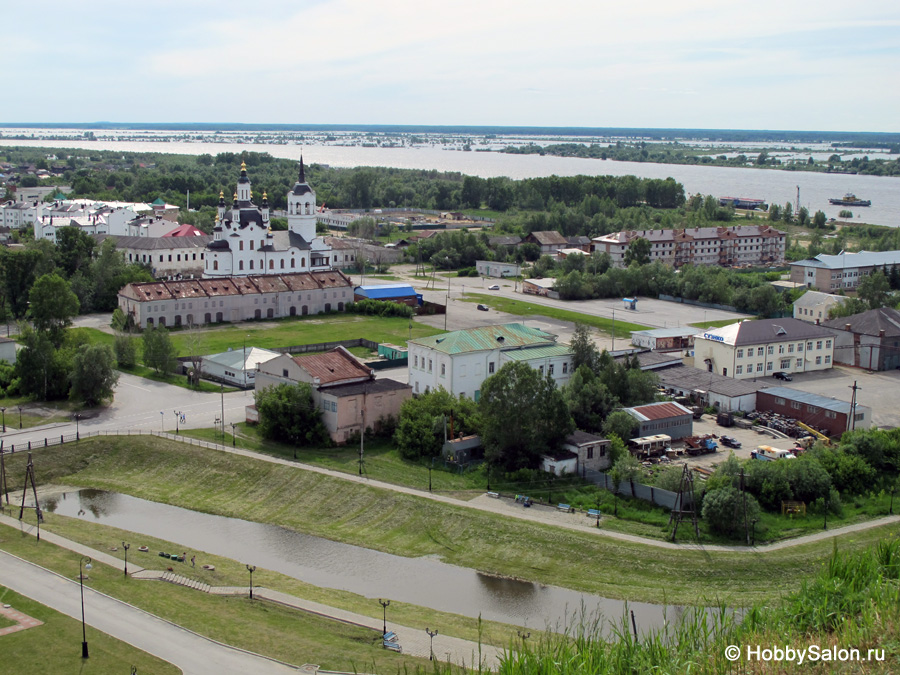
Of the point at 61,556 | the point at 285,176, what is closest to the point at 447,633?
the point at 61,556

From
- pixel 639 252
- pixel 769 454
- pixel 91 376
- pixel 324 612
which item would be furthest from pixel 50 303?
pixel 639 252

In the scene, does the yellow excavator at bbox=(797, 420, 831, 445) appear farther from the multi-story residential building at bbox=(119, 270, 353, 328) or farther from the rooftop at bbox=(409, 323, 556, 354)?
the multi-story residential building at bbox=(119, 270, 353, 328)

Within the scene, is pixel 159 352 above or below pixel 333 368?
below

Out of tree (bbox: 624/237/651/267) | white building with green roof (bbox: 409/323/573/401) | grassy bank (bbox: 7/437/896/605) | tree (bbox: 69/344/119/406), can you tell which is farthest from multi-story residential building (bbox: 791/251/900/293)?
tree (bbox: 69/344/119/406)

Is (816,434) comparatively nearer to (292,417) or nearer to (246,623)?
(292,417)

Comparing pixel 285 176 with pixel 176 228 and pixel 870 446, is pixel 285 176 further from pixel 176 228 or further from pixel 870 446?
pixel 870 446

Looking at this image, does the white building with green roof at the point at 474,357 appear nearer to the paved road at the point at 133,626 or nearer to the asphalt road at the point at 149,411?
the asphalt road at the point at 149,411

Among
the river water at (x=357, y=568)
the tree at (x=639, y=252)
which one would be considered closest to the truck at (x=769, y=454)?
the river water at (x=357, y=568)
